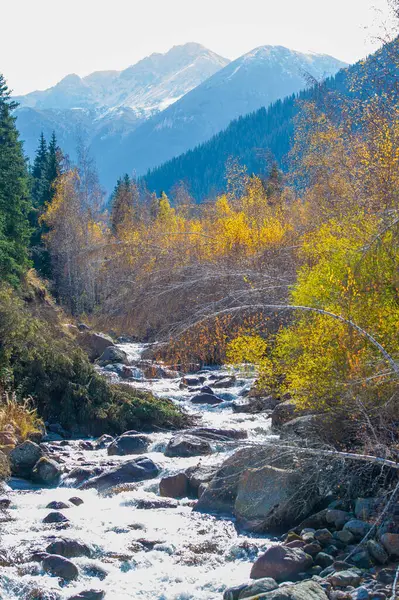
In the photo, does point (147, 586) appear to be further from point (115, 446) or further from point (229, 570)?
point (115, 446)

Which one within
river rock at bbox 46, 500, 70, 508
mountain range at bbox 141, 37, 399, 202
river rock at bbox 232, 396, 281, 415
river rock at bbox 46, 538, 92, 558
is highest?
mountain range at bbox 141, 37, 399, 202

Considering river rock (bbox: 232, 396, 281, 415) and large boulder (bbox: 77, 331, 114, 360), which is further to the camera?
large boulder (bbox: 77, 331, 114, 360)

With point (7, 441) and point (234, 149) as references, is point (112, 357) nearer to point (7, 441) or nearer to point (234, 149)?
point (7, 441)

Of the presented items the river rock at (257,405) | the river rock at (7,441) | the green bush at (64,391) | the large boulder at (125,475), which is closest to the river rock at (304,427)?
the large boulder at (125,475)

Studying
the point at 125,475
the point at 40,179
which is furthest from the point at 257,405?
the point at 40,179

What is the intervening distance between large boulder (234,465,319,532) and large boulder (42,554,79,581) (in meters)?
2.56

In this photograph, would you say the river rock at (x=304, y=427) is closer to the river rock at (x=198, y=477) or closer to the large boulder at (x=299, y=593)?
the river rock at (x=198, y=477)

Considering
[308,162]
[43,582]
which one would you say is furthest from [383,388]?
[308,162]

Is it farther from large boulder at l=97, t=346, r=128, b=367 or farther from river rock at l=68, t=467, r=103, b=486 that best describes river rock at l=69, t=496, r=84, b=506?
large boulder at l=97, t=346, r=128, b=367

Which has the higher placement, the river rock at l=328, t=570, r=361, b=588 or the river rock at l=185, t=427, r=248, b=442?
the river rock at l=328, t=570, r=361, b=588

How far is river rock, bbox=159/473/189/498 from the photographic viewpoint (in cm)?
1105

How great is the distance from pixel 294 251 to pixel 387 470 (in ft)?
26.6

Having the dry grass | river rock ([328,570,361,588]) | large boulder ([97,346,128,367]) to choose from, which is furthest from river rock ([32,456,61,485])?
large boulder ([97,346,128,367])

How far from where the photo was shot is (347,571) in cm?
736
